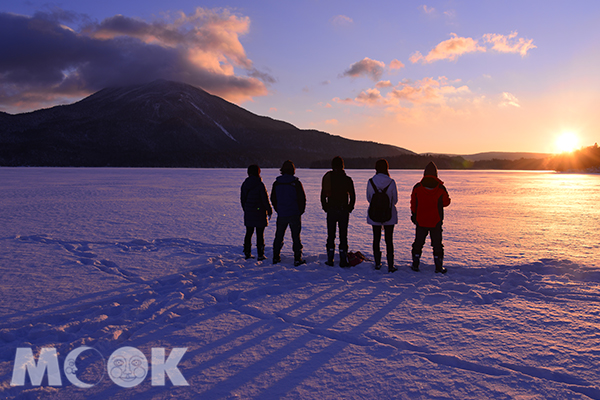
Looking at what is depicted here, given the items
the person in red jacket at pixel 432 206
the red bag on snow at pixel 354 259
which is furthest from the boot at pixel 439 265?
the red bag on snow at pixel 354 259

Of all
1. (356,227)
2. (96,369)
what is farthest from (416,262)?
(96,369)

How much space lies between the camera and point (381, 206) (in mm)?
5809

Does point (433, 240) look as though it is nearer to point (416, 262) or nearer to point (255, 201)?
point (416, 262)

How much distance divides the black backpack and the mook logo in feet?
12.3

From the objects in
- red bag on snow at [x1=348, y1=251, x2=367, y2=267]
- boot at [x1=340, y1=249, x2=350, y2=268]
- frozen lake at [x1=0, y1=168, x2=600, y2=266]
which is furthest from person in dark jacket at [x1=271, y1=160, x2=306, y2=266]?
frozen lake at [x1=0, y1=168, x2=600, y2=266]

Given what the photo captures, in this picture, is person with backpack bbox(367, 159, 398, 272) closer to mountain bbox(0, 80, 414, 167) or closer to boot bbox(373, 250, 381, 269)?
boot bbox(373, 250, 381, 269)

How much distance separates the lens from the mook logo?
2783 millimetres

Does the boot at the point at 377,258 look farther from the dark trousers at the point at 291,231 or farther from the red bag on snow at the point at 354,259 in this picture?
the dark trousers at the point at 291,231

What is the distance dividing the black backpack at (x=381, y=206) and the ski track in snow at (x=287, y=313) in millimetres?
952

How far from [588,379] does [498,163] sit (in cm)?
14327

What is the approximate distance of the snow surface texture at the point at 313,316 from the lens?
9.04 feet

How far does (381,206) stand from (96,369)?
446 centimetres

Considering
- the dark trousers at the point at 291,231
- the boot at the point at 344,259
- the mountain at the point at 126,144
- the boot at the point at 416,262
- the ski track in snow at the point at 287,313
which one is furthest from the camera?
the mountain at the point at 126,144

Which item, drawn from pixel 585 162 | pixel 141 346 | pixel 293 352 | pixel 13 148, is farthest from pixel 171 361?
pixel 13 148
